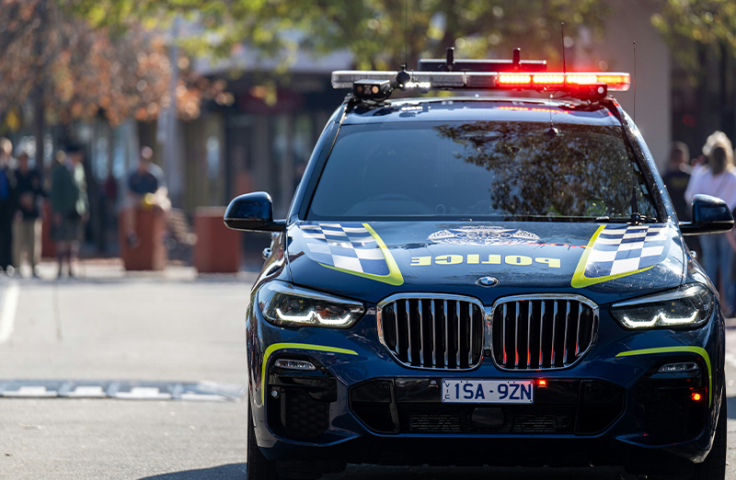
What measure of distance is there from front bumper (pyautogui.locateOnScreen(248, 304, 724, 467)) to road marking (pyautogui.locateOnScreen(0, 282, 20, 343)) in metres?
7.53

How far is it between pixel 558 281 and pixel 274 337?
1.04 m

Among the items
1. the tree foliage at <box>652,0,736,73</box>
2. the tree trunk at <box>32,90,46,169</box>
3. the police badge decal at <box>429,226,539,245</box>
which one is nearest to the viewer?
the police badge decal at <box>429,226,539,245</box>

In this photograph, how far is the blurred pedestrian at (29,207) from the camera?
19578 millimetres

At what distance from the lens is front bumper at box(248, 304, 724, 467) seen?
460 cm

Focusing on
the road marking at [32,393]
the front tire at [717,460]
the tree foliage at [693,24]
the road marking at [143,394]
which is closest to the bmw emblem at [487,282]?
the front tire at [717,460]

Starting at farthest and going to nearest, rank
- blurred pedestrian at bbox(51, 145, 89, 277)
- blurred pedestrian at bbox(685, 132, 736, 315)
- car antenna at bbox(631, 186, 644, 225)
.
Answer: blurred pedestrian at bbox(51, 145, 89, 277) < blurred pedestrian at bbox(685, 132, 736, 315) < car antenna at bbox(631, 186, 644, 225)

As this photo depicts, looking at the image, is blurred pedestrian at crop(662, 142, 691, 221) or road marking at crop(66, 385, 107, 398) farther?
blurred pedestrian at crop(662, 142, 691, 221)

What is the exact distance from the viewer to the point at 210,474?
20.1ft

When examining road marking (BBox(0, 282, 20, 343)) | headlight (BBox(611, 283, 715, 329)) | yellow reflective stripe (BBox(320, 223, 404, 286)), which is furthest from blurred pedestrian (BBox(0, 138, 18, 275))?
headlight (BBox(611, 283, 715, 329))

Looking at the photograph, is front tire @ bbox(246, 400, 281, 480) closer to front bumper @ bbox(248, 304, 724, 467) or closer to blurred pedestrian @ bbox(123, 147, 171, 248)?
front bumper @ bbox(248, 304, 724, 467)

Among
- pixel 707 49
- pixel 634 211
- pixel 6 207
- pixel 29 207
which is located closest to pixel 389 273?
pixel 634 211

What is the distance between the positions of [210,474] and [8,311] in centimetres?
843

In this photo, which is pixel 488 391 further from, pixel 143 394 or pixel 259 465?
pixel 143 394

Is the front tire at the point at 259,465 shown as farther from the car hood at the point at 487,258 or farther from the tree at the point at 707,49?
the tree at the point at 707,49
